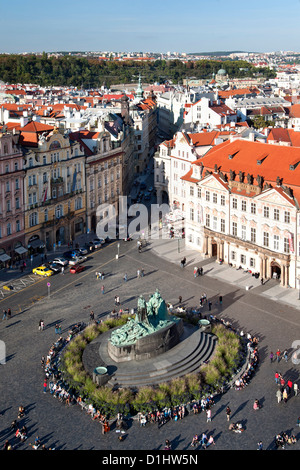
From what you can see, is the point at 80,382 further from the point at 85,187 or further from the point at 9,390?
the point at 85,187

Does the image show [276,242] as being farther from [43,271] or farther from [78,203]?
[78,203]

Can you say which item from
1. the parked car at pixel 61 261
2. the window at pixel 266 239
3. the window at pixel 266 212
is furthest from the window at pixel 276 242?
the parked car at pixel 61 261

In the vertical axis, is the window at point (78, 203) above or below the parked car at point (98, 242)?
above

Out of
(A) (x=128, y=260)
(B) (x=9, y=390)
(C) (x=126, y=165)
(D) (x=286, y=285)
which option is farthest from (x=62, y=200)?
(B) (x=9, y=390)

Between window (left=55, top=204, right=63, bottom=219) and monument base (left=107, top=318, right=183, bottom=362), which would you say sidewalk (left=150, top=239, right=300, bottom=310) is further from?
monument base (left=107, top=318, right=183, bottom=362)

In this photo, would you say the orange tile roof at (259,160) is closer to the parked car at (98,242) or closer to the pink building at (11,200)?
the parked car at (98,242)

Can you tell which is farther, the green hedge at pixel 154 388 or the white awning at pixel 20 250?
the white awning at pixel 20 250

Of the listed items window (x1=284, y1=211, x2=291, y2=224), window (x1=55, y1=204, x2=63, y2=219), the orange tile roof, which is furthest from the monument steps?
window (x1=55, y1=204, x2=63, y2=219)
